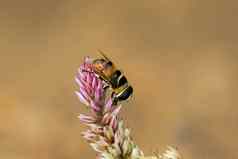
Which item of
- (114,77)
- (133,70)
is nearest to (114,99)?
(114,77)

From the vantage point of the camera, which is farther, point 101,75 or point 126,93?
point 126,93

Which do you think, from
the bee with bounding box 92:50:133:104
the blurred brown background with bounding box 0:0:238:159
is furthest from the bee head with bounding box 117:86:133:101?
the blurred brown background with bounding box 0:0:238:159

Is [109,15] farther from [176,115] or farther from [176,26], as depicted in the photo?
[176,115]

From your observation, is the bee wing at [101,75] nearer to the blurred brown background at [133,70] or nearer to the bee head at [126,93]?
the bee head at [126,93]

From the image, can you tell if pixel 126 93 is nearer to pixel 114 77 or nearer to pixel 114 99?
pixel 114 77

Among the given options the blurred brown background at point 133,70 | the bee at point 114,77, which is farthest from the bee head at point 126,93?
the blurred brown background at point 133,70

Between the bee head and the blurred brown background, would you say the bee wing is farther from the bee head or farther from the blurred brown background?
the blurred brown background

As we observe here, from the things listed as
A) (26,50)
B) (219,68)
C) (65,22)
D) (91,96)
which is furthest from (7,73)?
(91,96)

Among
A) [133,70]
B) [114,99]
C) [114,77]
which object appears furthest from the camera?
[133,70]
